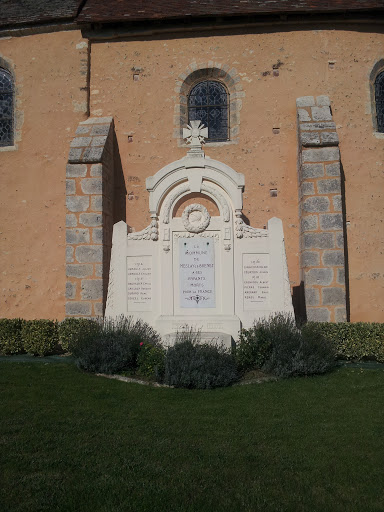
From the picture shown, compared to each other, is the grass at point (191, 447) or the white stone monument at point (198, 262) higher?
the white stone monument at point (198, 262)

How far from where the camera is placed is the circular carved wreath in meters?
7.12

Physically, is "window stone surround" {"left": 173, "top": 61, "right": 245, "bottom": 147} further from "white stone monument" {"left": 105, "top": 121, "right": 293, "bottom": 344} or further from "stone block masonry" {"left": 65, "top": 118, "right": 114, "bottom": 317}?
"white stone monument" {"left": 105, "top": 121, "right": 293, "bottom": 344}

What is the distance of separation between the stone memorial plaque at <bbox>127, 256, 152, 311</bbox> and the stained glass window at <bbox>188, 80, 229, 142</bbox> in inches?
182

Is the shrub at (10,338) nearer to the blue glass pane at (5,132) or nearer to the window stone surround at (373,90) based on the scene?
the blue glass pane at (5,132)

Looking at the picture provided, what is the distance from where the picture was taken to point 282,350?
246 inches

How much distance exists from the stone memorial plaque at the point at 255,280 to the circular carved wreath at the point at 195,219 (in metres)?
0.79

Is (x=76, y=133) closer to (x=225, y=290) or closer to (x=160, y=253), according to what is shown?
(x=160, y=253)

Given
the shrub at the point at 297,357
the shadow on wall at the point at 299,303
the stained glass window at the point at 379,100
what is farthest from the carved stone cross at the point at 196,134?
the stained glass window at the point at 379,100

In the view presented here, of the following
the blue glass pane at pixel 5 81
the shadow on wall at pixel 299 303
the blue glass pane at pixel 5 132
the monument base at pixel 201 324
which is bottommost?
the monument base at pixel 201 324

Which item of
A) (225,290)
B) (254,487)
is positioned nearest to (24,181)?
(225,290)

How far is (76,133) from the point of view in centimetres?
985

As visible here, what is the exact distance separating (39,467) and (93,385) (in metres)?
2.37

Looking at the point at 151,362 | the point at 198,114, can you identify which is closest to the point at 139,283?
the point at 151,362

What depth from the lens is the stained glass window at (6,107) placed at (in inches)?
434
